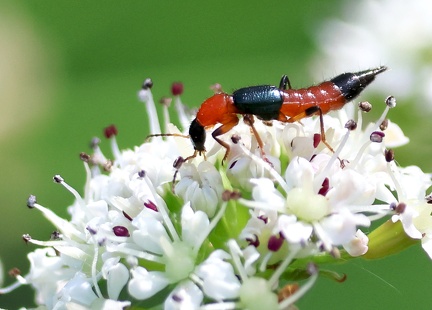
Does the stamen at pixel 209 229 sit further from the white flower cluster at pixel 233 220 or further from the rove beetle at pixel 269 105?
the rove beetle at pixel 269 105

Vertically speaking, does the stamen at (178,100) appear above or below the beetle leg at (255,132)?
above

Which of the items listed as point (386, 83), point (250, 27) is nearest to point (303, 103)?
point (386, 83)

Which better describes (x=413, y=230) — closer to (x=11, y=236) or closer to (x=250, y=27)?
(x=11, y=236)

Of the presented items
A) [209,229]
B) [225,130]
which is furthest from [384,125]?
[209,229]

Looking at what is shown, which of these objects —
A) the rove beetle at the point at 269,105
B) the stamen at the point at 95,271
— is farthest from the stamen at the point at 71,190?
the rove beetle at the point at 269,105

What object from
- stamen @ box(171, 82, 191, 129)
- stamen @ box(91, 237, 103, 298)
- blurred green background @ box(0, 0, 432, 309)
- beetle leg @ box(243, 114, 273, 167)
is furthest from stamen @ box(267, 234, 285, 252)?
blurred green background @ box(0, 0, 432, 309)

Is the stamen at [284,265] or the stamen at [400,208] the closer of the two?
the stamen at [284,265]
